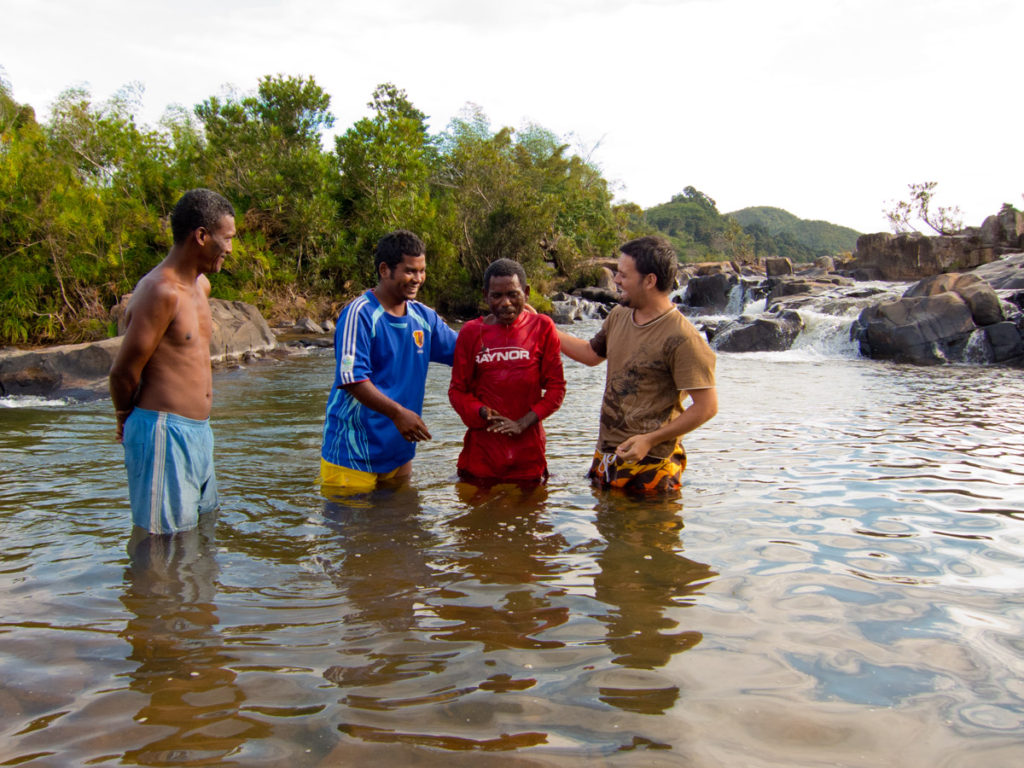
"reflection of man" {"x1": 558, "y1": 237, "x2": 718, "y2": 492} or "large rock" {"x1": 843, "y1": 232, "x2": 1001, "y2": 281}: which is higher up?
"large rock" {"x1": 843, "y1": 232, "x2": 1001, "y2": 281}

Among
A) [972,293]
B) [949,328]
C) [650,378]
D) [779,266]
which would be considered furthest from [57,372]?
[779,266]

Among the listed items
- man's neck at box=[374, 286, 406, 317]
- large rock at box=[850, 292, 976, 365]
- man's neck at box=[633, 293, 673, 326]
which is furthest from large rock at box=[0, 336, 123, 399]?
large rock at box=[850, 292, 976, 365]

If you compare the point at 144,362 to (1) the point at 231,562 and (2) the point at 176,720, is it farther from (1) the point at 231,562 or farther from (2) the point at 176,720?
(2) the point at 176,720

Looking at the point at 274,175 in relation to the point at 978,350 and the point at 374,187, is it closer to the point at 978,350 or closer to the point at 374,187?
the point at 374,187

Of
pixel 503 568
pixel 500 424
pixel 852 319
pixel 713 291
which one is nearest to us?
pixel 503 568

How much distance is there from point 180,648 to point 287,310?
68.1 feet

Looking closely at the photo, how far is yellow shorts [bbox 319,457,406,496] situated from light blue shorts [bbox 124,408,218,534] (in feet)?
2.83

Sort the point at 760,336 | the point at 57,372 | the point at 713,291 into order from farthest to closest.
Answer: the point at 713,291 → the point at 760,336 → the point at 57,372

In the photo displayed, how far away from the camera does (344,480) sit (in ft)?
13.4

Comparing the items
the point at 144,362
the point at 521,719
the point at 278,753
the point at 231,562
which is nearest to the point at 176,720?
the point at 278,753

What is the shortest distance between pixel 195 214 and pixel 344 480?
170 cm

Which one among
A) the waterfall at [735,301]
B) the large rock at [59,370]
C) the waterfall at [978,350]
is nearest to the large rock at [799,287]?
the waterfall at [735,301]

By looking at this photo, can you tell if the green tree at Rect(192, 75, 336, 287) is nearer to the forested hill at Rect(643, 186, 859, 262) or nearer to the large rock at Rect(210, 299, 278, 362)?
the large rock at Rect(210, 299, 278, 362)

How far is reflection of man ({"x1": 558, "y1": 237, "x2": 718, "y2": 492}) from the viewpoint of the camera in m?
3.65
